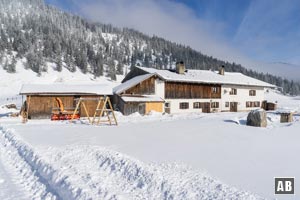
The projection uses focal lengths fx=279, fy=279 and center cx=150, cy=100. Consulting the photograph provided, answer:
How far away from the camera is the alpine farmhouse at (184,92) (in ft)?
128

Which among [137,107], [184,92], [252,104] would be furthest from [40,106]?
[252,104]

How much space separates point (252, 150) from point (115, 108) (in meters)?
28.3

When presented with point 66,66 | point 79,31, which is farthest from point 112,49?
point 66,66

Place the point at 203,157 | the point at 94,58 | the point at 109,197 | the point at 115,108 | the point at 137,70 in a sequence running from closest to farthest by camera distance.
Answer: the point at 109,197
the point at 203,157
the point at 115,108
the point at 137,70
the point at 94,58

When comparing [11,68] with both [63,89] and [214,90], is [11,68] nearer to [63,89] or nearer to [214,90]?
[63,89]

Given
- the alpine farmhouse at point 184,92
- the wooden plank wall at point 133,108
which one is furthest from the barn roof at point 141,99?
the wooden plank wall at point 133,108

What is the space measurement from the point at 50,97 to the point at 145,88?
13455 mm

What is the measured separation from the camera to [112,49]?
16725cm

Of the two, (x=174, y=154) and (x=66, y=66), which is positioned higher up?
(x=66, y=66)

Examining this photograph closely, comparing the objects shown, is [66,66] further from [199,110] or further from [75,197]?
[75,197]

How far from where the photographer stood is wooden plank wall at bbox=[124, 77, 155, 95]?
40406mm

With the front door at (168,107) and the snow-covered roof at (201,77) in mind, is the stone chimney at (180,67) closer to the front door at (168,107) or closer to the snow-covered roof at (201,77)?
the snow-covered roof at (201,77)

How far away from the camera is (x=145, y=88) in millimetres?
40969

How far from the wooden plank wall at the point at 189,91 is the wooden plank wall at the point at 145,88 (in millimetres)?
2273
